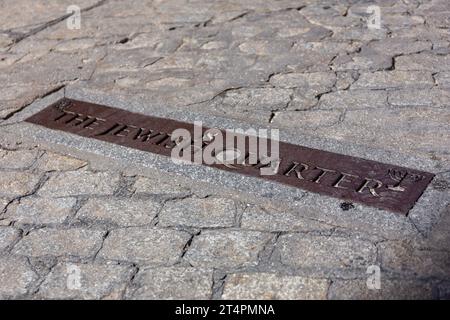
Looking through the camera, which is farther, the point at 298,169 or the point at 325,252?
the point at 298,169

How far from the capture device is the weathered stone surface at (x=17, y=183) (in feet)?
10.2

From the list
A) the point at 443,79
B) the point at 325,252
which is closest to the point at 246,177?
the point at 325,252

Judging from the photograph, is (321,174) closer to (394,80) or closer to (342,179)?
→ (342,179)

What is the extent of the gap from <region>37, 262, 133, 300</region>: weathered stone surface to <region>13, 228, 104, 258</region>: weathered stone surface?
9cm

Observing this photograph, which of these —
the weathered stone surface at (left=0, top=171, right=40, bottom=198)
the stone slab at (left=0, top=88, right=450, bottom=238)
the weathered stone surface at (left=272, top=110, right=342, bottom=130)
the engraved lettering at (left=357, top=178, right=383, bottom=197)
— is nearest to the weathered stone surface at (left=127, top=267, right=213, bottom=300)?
the stone slab at (left=0, top=88, right=450, bottom=238)

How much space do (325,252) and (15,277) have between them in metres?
1.13

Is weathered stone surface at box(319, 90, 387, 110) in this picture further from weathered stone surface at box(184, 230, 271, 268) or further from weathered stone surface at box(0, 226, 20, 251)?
weathered stone surface at box(0, 226, 20, 251)

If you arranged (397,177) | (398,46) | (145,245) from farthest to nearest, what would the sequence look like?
(398,46), (397,177), (145,245)

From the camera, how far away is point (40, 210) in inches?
116

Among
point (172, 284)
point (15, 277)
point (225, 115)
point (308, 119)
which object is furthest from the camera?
point (225, 115)

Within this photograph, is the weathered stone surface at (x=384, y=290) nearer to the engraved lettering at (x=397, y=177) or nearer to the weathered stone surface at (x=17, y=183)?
the engraved lettering at (x=397, y=177)

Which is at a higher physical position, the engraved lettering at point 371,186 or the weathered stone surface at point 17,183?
the engraved lettering at point 371,186

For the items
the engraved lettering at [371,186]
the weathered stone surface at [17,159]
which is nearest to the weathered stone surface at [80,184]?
the weathered stone surface at [17,159]

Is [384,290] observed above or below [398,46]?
below
